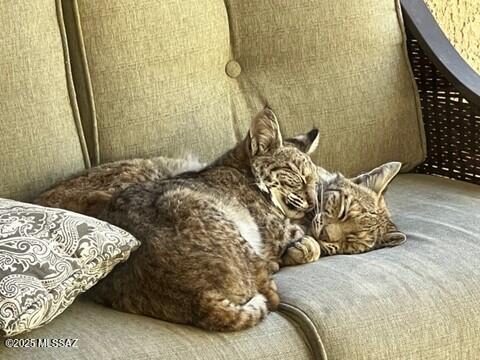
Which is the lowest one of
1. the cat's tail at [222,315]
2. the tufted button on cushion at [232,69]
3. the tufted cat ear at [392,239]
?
the tufted cat ear at [392,239]

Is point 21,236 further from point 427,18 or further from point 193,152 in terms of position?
point 427,18

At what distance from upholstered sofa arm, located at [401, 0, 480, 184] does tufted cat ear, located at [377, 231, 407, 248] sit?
0.52 meters

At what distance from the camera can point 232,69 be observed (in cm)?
258

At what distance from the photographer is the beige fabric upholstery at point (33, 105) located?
2.19m

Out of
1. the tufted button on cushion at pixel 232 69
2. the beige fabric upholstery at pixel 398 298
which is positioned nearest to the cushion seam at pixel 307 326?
the beige fabric upholstery at pixel 398 298

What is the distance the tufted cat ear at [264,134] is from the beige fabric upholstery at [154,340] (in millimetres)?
494

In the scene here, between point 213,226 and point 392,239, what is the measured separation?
1.67 feet

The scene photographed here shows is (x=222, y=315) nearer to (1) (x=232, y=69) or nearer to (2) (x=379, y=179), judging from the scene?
(2) (x=379, y=179)

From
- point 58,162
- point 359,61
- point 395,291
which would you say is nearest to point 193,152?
point 58,162

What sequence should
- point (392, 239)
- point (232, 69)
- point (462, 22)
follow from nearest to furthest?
point (392, 239), point (232, 69), point (462, 22)

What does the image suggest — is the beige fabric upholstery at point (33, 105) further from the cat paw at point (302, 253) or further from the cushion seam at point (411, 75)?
the cushion seam at point (411, 75)

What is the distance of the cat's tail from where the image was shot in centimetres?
180

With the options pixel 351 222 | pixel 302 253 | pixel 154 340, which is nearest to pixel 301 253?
pixel 302 253

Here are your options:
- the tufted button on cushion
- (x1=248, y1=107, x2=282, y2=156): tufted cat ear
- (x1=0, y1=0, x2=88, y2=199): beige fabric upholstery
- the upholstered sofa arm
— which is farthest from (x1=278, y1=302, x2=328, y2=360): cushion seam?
the upholstered sofa arm
